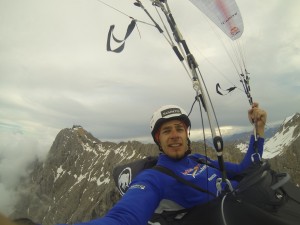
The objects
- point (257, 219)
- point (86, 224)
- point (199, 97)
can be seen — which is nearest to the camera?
point (86, 224)

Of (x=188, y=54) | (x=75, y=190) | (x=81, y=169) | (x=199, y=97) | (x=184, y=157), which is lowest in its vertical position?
(x=75, y=190)

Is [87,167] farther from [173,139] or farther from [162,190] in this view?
[162,190]

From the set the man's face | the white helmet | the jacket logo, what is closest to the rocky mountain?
the white helmet

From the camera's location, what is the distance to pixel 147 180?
158 inches

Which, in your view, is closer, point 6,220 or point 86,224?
point 6,220

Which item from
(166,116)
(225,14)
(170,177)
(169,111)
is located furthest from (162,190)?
(225,14)

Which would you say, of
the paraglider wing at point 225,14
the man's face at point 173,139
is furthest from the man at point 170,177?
the paraglider wing at point 225,14

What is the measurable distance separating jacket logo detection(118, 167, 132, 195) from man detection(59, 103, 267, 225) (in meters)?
0.67

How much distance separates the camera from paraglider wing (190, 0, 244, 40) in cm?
→ 694

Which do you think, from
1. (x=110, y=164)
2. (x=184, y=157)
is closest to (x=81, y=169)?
(x=110, y=164)

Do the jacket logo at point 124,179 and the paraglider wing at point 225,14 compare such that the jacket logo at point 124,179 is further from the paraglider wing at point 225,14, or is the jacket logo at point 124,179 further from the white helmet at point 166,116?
the paraglider wing at point 225,14

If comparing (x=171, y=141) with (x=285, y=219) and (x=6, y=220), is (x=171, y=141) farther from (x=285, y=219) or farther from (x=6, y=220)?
(x=6, y=220)

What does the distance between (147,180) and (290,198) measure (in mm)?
2073

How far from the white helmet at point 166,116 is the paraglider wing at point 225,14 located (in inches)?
107
